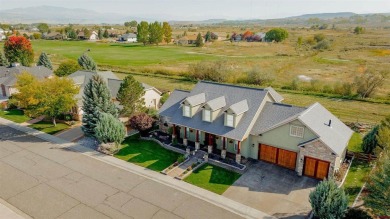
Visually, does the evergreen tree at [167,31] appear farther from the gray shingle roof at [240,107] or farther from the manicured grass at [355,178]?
the manicured grass at [355,178]

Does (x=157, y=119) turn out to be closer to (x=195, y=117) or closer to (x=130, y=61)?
(x=195, y=117)

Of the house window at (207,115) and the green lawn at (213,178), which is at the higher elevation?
the house window at (207,115)

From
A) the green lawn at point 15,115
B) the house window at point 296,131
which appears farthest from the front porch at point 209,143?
the green lawn at point 15,115

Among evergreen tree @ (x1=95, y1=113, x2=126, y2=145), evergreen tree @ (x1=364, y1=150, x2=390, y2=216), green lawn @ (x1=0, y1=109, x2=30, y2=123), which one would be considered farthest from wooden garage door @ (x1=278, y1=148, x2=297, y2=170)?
green lawn @ (x1=0, y1=109, x2=30, y2=123)

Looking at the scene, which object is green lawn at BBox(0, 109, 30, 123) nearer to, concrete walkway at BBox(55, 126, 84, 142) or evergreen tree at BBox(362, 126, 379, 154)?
concrete walkway at BBox(55, 126, 84, 142)

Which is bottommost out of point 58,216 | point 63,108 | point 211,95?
point 58,216

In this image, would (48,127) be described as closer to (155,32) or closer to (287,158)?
(287,158)

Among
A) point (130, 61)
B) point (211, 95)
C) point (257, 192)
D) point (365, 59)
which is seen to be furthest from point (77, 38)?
point (257, 192)

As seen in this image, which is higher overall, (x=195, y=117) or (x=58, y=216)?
(x=195, y=117)
